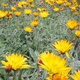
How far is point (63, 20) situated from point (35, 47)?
1475 mm

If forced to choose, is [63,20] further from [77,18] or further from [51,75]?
[51,75]

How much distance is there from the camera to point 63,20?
16.2 feet

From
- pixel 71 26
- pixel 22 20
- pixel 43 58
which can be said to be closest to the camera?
pixel 43 58

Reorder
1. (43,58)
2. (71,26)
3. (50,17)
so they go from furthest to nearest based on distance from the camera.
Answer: (50,17)
(71,26)
(43,58)

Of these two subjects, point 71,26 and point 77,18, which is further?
point 77,18

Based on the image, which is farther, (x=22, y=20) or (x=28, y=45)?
(x=22, y=20)

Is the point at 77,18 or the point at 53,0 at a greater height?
the point at 53,0

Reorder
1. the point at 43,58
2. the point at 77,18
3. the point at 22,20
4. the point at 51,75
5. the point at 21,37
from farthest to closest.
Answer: the point at 77,18 < the point at 22,20 < the point at 21,37 < the point at 43,58 < the point at 51,75

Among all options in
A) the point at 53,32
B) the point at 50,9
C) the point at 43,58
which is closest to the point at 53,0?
the point at 50,9

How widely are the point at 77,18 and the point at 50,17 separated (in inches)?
25.7

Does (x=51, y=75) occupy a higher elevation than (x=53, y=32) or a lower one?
higher

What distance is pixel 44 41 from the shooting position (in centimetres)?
375

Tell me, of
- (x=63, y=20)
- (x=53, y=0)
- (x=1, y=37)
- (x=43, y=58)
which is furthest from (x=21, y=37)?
(x=43, y=58)

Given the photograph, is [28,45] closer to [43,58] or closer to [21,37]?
[21,37]
